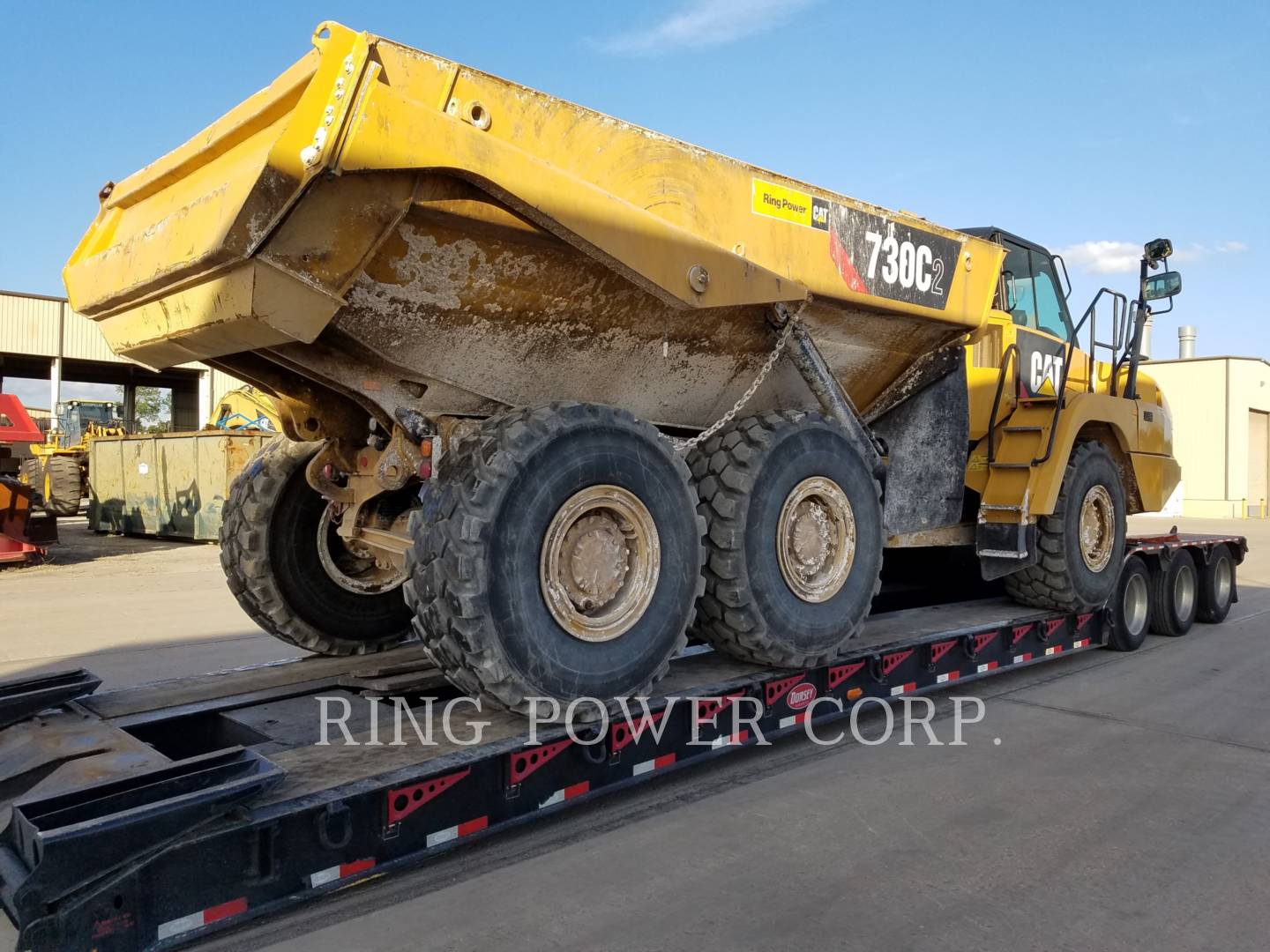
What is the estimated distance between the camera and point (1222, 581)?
9.55 metres

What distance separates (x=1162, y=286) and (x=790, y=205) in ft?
13.0

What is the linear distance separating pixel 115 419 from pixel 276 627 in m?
26.9

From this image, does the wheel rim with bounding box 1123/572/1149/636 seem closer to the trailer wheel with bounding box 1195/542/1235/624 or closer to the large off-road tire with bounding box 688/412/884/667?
the trailer wheel with bounding box 1195/542/1235/624

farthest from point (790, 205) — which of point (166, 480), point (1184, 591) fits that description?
point (166, 480)

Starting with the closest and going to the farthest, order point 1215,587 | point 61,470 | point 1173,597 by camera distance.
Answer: point 1173,597
point 1215,587
point 61,470

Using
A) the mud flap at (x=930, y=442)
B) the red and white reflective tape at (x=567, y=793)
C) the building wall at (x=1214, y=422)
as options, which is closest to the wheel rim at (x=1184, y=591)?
the mud flap at (x=930, y=442)

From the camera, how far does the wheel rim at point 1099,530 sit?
7.03 meters

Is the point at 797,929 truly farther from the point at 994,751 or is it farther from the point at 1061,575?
the point at 1061,575

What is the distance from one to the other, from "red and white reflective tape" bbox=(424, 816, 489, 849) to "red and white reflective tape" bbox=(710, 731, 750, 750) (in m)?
1.22

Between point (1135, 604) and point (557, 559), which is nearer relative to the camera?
point (557, 559)

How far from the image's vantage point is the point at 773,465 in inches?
179

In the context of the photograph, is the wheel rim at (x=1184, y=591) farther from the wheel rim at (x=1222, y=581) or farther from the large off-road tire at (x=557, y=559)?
the large off-road tire at (x=557, y=559)

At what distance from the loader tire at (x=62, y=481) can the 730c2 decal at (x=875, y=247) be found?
69.2ft

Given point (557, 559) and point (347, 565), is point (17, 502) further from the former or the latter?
point (557, 559)
